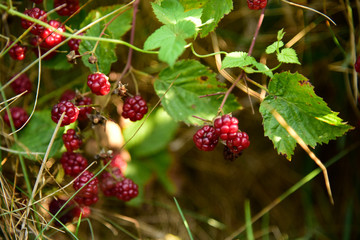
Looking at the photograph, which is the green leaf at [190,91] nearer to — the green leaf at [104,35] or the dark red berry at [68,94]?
the green leaf at [104,35]

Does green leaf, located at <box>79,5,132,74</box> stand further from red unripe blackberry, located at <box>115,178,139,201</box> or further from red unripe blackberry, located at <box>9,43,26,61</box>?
red unripe blackberry, located at <box>115,178,139,201</box>

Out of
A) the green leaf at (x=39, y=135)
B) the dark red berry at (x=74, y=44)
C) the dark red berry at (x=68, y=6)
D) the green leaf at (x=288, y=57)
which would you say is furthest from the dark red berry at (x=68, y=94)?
the green leaf at (x=288, y=57)

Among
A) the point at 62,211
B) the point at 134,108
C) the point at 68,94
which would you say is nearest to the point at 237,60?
the point at 134,108

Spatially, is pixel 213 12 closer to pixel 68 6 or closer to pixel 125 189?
pixel 68 6

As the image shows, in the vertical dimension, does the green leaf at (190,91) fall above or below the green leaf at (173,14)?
below

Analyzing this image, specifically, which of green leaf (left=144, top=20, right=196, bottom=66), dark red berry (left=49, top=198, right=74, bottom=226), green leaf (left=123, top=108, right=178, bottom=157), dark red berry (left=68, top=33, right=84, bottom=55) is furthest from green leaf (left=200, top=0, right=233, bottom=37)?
dark red berry (left=49, top=198, right=74, bottom=226)
